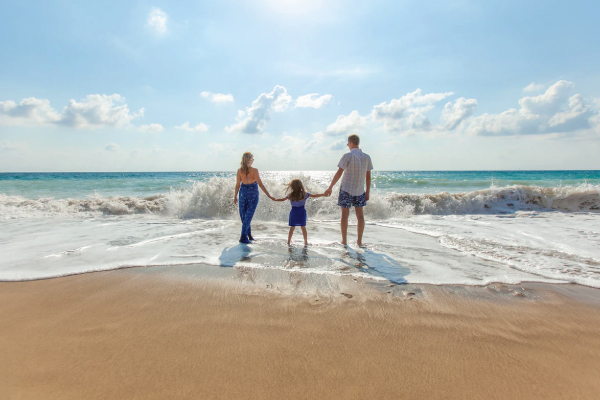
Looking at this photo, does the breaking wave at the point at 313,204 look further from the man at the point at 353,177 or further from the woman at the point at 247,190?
the man at the point at 353,177

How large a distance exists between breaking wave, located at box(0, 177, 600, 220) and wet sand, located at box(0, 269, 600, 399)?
7466 mm

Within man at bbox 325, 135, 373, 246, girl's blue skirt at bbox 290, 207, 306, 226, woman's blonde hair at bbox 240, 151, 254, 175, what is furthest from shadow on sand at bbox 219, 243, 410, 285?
woman's blonde hair at bbox 240, 151, 254, 175

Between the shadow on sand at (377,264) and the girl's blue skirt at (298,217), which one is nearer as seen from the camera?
the shadow on sand at (377,264)

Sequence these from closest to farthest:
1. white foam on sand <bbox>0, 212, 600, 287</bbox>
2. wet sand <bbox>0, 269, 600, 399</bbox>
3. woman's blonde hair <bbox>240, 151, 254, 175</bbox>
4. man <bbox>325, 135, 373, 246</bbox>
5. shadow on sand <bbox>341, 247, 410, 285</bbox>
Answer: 1. wet sand <bbox>0, 269, 600, 399</bbox>
2. shadow on sand <bbox>341, 247, 410, 285</bbox>
3. white foam on sand <bbox>0, 212, 600, 287</bbox>
4. man <bbox>325, 135, 373, 246</bbox>
5. woman's blonde hair <bbox>240, 151, 254, 175</bbox>

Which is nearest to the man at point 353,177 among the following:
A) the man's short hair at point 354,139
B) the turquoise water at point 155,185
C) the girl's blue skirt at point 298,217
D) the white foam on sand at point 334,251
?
the man's short hair at point 354,139

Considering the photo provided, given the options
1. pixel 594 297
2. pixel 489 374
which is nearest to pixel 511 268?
pixel 594 297

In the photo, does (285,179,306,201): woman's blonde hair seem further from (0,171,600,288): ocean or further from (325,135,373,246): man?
(0,171,600,288): ocean

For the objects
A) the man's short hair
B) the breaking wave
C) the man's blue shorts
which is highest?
the man's short hair

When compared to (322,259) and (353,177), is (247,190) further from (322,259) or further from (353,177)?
(322,259)

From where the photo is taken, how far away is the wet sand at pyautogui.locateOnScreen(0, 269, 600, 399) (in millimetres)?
1870

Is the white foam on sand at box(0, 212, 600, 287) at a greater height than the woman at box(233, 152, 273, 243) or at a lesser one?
lesser

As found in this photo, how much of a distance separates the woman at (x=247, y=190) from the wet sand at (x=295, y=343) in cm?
281

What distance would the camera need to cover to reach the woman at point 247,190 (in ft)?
20.2

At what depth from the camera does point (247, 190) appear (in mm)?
6395
